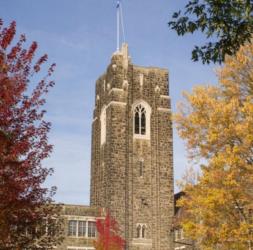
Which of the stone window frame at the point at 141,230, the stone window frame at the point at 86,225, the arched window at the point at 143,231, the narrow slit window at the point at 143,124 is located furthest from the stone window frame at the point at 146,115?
the stone window frame at the point at 86,225

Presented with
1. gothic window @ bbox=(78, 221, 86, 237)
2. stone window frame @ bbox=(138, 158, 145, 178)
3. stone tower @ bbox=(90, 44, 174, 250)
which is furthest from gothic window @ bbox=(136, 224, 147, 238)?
gothic window @ bbox=(78, 221, 86, 237)

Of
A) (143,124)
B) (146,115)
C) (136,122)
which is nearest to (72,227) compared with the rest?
(136,122)

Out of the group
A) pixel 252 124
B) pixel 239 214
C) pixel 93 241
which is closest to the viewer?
pixel 252 124

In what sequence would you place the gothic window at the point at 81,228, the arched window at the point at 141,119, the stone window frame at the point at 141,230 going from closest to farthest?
the gothic window at the point at 81,228
the stone window frame at the point at 141,230
the arched window at the point at 141,119

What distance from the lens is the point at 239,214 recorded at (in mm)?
21953

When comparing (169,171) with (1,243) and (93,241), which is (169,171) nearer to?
(93,241)

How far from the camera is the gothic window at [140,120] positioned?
5056 centimetres

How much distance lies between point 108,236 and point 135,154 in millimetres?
8217

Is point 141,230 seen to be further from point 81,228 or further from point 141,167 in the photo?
point 141,167

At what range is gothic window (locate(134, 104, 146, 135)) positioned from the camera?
166ft

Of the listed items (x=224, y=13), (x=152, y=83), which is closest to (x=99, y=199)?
(x=152, y=83)

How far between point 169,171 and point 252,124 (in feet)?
97.7

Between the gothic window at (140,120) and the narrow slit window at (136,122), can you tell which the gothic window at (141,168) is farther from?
the narrow slit window at (136,122)

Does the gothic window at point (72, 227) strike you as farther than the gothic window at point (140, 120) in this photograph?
No
